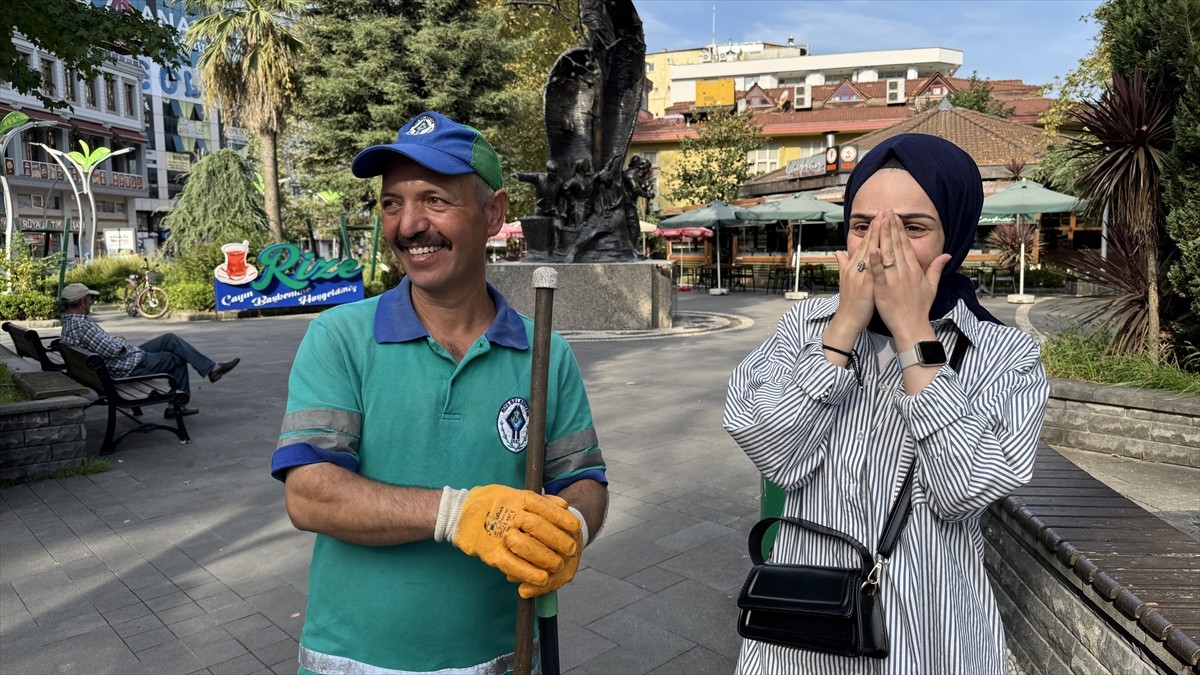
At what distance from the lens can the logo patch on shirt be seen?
1.72 meters

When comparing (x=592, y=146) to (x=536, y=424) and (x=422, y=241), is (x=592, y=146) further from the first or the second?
(x=536, y=424)

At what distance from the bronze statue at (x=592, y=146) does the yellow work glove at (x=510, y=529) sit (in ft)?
40.0

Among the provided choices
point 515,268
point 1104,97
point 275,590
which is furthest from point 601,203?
point 275,590

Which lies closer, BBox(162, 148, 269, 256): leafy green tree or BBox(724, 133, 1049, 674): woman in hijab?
BBox(724, 133, 1049, 674): woman in hijab

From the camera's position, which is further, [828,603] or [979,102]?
[979,102]

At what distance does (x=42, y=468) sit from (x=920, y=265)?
634 cm

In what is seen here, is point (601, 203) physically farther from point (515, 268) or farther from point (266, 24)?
point (266, 24)

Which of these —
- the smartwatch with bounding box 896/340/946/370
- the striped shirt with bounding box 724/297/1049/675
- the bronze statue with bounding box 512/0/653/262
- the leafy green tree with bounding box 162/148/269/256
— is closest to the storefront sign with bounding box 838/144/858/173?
the bronze statue with bounding box 512/0/653/262

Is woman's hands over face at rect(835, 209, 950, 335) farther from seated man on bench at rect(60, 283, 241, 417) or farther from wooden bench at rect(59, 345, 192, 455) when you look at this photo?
seated man on bench at rect(60, 283, 241, 417)

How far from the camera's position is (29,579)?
4168mm

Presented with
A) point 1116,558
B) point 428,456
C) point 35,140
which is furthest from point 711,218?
point 35,140

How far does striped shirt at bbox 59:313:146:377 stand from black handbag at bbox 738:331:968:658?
686cm

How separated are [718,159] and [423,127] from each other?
33365 millimetres

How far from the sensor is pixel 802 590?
65.4 inches
